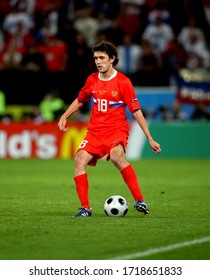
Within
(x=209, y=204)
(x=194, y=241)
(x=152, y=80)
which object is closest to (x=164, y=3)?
(x=152, y=80)

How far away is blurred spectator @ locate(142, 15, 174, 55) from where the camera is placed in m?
23.0

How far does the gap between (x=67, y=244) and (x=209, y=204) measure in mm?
4158

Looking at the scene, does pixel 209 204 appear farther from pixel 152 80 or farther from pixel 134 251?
pixel 152 80

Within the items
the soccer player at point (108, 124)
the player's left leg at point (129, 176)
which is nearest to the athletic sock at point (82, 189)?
the soccer player at point (108, 124)

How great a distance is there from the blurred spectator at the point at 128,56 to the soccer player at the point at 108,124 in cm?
1165

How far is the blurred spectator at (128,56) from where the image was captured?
22.4 metres

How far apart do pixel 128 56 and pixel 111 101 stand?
39.2 feet

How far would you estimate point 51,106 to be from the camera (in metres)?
22.2

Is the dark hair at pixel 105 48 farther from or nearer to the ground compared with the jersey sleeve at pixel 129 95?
farther from the ground

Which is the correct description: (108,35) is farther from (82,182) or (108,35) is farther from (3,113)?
(82,182)

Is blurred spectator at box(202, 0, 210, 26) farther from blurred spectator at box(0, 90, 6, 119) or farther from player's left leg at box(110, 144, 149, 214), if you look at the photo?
player's left leg at box(110, 144, 149, 214)

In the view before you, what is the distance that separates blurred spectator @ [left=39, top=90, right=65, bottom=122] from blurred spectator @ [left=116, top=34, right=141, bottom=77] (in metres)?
1.64

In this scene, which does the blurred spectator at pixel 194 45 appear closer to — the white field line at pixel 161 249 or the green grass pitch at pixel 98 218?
the green grass pitch at pixel 98 218

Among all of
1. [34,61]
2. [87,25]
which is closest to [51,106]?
[34,61]
